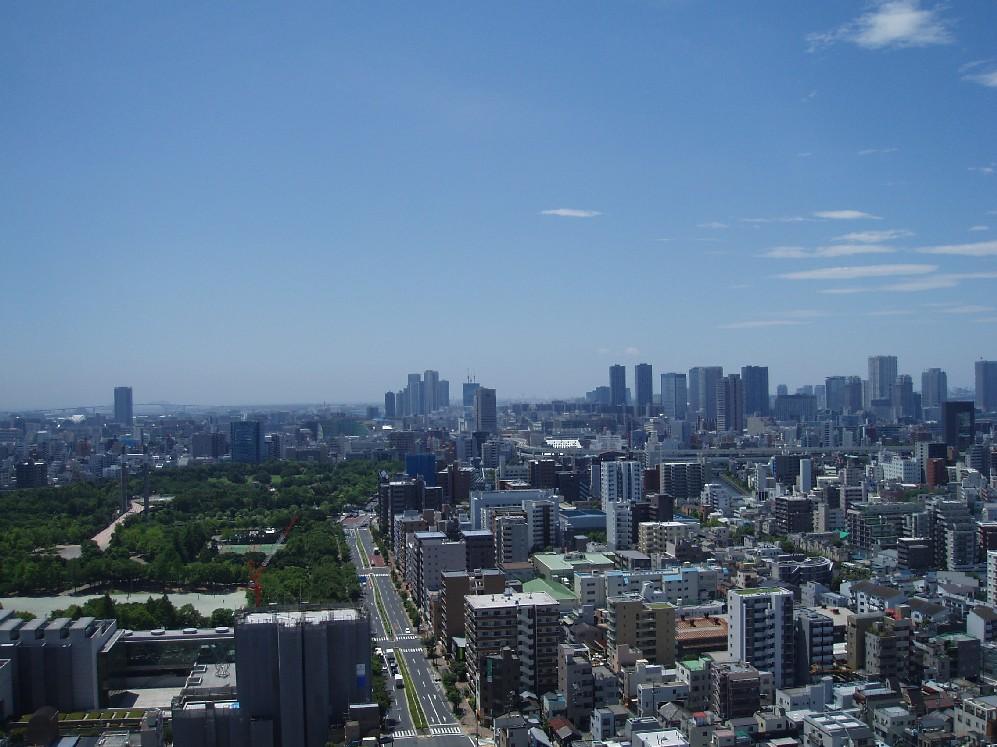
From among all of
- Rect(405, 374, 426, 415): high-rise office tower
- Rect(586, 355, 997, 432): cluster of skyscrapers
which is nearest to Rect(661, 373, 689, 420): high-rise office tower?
Rect(586, 355, 997, 432): cluster of skyscrapers

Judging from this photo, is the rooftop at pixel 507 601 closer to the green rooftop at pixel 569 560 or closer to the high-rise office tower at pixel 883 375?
the green rooftop at pixel 569 560

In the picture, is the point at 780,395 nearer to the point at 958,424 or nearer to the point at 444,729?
the point at 958,424

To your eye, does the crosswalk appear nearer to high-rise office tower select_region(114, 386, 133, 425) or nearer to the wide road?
the wide road

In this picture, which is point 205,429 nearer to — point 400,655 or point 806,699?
point 400,655

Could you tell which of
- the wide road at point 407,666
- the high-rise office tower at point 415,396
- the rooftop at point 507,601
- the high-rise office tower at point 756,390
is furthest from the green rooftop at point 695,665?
the high-rise office tower at point 415,396

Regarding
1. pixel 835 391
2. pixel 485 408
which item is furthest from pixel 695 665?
pixel 835 391

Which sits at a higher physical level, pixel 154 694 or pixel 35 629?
pixel 35 629

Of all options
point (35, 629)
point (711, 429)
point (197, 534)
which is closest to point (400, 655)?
point (35, 629)

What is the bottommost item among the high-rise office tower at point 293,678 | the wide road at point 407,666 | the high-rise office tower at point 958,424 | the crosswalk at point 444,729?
the crosswalk at point 444,729
